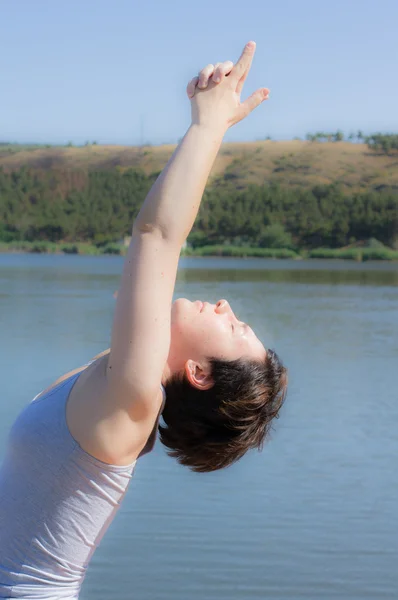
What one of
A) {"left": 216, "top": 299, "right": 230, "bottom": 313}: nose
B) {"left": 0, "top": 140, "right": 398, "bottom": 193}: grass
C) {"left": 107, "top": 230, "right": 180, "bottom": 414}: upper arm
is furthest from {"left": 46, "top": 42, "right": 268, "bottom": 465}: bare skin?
{"left": 0, "top": 140, "right": 398, "bottom": 193}: grass

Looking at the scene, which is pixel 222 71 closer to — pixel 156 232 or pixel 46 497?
pixel 156 232

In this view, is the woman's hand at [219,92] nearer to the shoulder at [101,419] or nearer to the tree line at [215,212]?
the shoulder at [101,419]

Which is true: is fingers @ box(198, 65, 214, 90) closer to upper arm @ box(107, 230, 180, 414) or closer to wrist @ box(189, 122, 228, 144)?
wrist @ box(189, 122, 228, 144)

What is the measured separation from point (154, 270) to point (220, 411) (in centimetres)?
40

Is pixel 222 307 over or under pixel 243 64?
under

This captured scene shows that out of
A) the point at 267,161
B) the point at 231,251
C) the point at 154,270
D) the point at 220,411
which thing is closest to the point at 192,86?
the point at 154,270

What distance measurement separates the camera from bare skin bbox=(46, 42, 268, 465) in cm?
146

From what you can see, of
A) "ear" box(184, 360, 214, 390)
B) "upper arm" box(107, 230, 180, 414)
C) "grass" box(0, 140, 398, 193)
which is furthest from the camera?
"grass" box(0, 140, 398, 193)

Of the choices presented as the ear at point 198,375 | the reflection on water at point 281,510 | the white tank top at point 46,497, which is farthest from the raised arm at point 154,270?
the reflection on water at point 281,510

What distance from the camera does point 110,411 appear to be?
4.98 feet

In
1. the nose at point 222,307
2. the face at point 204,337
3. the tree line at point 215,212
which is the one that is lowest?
the tree line at point 215,212

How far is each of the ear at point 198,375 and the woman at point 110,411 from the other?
0.34 feet

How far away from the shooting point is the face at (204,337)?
69.8 inches

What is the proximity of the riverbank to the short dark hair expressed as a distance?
2572 inches
